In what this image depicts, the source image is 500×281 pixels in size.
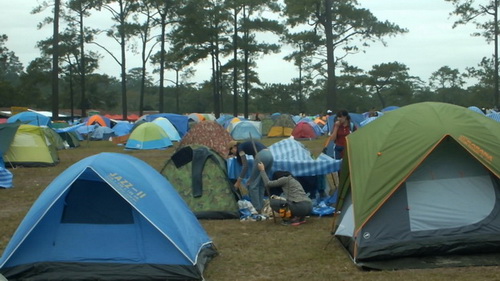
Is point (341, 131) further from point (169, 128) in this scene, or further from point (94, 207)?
point (169, 128)

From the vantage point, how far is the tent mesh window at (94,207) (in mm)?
5582

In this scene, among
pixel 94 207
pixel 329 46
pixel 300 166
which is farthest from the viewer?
pixel 329 46

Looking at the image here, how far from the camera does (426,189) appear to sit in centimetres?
579

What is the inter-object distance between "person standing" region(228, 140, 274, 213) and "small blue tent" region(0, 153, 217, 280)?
7.60 feet

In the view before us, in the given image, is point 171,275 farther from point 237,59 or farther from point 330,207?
point 237,59

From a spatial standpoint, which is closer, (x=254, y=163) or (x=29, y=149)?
(x=254, y=163)

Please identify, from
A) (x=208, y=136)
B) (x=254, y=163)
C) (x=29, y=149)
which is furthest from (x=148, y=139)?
(x=254, y=163)

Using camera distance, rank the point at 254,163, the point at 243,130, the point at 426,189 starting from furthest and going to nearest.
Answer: the point at 243,130, the point at 254,163, the point at 426,189

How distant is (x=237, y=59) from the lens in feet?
125

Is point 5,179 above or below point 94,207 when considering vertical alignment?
below

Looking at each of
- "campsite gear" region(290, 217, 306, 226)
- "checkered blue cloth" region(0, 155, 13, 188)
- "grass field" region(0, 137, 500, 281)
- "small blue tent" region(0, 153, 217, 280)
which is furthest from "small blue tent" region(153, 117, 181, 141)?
"small blue tent" region(0, 153, 217, 280)

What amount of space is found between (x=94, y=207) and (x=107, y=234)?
0.36 meters

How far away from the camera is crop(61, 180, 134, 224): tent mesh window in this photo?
18.3ft

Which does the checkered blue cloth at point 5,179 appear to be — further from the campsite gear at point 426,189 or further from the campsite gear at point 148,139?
the campsite gear at point 148,139
